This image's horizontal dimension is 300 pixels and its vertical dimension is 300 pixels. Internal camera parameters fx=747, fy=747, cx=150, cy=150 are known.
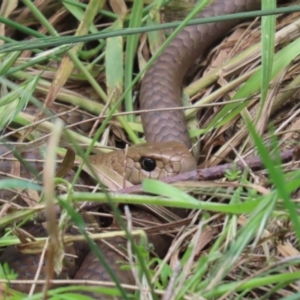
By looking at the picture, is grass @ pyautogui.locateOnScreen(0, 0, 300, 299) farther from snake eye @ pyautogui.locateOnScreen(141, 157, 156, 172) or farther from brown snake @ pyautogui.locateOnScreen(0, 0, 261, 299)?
snake eye @ pyautogui.locateOnScreen(141, 157, 156, 172)

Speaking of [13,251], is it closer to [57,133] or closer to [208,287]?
→ [208,287]

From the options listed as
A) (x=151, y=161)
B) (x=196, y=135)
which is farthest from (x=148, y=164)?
(x=196, y=135)

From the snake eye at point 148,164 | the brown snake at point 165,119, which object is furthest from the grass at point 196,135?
the snake eye at point 148,164

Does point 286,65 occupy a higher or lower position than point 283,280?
higher

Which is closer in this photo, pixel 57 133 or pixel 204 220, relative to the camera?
pixel 57 133

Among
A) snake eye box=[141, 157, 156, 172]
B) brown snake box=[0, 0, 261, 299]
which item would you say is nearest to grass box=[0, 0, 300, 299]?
brown snake box=[0, 0, 261, 299]

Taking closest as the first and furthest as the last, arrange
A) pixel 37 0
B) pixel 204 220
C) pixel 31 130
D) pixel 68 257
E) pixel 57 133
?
1. pixel 57 133
2. pixel 204 220
3. pixel 68 257
4. pixel 31 130
5. pixel 37 0

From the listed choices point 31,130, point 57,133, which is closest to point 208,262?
point 57,133
